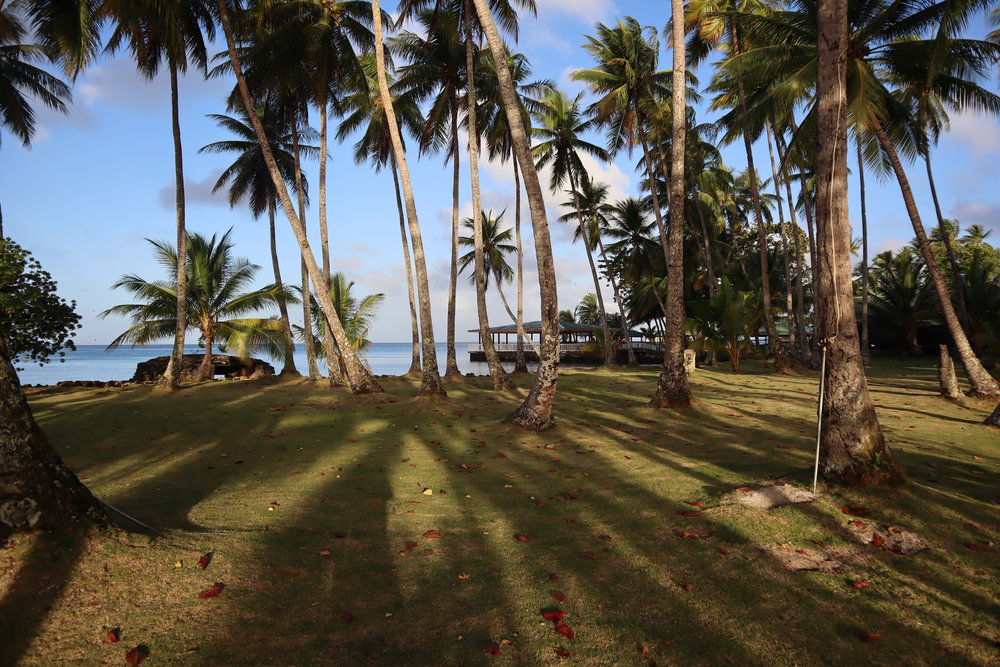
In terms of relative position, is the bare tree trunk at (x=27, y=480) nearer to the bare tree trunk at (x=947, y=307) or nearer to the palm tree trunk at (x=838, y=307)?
the palm tree trunk at (x=838, y=307)

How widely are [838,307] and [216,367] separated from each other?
82.4 feet

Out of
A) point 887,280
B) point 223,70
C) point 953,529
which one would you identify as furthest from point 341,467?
point 887,280

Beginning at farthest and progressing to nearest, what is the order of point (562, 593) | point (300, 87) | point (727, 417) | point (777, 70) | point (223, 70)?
1. point (223, 70)
2. point (300, 87)
3. point (777, 70)
4. point (727, 417)
5. point (562, 593)

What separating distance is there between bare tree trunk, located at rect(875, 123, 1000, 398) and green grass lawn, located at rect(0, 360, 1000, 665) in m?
4.88

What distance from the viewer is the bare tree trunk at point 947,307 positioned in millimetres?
12062

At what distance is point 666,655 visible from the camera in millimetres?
2963

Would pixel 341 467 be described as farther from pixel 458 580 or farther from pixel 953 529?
pixel 953 529

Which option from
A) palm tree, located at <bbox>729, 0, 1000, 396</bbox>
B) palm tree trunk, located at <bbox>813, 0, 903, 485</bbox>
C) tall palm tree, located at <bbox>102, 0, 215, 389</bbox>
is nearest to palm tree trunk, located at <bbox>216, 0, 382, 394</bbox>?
tall palm tree, located at <bbox>102, 0, 215, 389</bbox>

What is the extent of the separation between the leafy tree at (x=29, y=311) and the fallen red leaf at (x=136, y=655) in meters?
12.5

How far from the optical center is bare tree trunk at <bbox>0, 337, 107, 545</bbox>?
10.4 ft

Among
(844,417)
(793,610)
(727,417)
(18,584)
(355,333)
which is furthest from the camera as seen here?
(355,333)

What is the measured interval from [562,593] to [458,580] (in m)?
0.77

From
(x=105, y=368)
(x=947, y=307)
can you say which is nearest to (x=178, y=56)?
(x=947, y=307)

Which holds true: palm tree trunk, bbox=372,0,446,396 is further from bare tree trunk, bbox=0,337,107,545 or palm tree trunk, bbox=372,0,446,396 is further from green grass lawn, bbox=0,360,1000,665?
bare tree trunk, bbox=0,337,107,545
